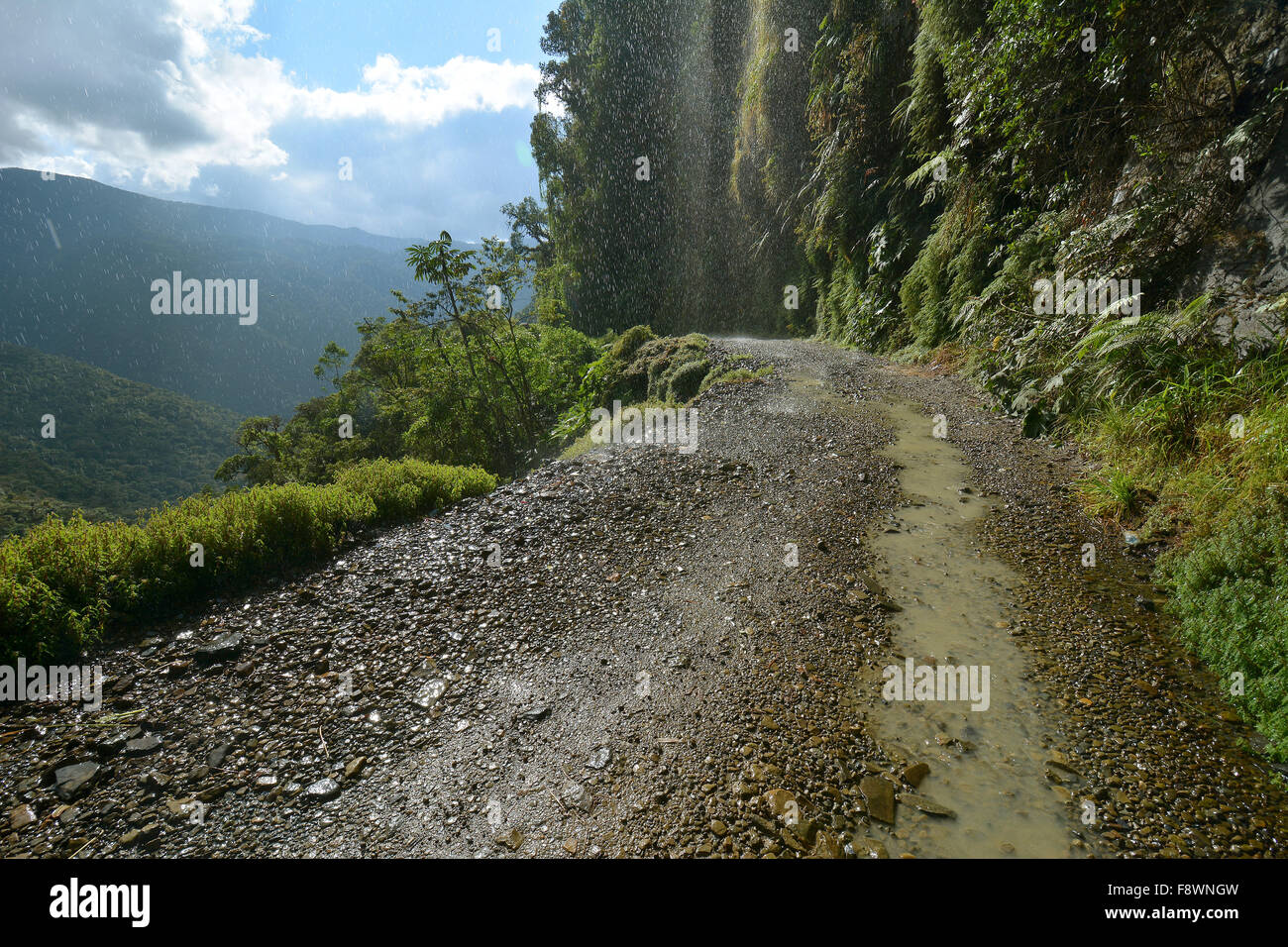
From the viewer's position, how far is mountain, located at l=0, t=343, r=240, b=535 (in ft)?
224

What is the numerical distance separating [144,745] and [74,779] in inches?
12.0

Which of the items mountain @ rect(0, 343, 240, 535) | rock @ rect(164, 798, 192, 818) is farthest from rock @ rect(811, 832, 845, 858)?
mountain @ rect(0, 343, 240, 535)

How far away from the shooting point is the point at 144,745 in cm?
331

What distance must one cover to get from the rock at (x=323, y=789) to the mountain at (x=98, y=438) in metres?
82.5

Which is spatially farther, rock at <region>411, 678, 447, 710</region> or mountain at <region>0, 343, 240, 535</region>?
mountain at <region>0, 343, 240, 535</region>

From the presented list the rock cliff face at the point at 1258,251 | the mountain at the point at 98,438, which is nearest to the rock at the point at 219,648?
the rock cliff face at the point at 1258,251

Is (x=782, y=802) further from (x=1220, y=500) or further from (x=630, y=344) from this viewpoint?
(x=630, y=344)

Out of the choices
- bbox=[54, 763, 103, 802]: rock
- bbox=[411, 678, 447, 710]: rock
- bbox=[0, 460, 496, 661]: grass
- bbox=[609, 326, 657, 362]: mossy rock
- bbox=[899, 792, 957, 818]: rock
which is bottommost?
bbox=[54, 763, 103, 802]: rock

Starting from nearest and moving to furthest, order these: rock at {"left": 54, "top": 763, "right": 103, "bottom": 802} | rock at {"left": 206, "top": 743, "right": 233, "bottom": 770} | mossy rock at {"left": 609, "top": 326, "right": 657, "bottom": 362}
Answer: rock at {"left": 54, "top": 763, "right": 103, "bottom": 802}, rock at {"left": 206, "top": 743, "right": 233, "bottom": 770}, mossy rock at {"left": 609, "top": 326, "right": 657, "bottom": 362}

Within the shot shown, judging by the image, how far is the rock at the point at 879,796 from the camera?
249cm

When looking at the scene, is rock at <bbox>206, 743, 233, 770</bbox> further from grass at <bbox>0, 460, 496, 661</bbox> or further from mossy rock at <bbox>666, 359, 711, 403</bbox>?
mossy rock at <bbox>666, 359, 711, 403</bbox>

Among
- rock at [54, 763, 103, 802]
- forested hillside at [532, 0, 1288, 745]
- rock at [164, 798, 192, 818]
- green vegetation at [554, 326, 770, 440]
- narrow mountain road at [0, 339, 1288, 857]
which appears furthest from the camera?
green vegetation at [554, 326, 770, 440]

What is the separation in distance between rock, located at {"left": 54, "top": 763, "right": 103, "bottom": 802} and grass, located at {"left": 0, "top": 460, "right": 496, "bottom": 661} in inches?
58.1
